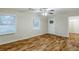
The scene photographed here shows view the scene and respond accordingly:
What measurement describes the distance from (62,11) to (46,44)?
64 centimetres

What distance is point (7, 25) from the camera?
5.14 feet

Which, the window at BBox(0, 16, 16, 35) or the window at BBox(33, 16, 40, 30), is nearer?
the window at BBox(0, 16, 16, 35)

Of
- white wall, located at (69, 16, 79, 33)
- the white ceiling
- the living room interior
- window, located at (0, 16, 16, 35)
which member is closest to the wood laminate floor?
the living room interior

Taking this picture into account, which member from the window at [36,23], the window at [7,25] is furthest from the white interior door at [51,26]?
the window at [7,25]

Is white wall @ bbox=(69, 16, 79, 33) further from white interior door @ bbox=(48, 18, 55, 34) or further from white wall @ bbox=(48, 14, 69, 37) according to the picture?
white interior door @ bbox=(48, 18, 55, 34)

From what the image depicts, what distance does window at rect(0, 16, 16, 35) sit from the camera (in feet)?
4.99

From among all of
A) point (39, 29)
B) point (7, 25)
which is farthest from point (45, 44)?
point (7, 25)

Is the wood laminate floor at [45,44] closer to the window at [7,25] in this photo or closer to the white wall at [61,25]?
the white wall at [61,25]
